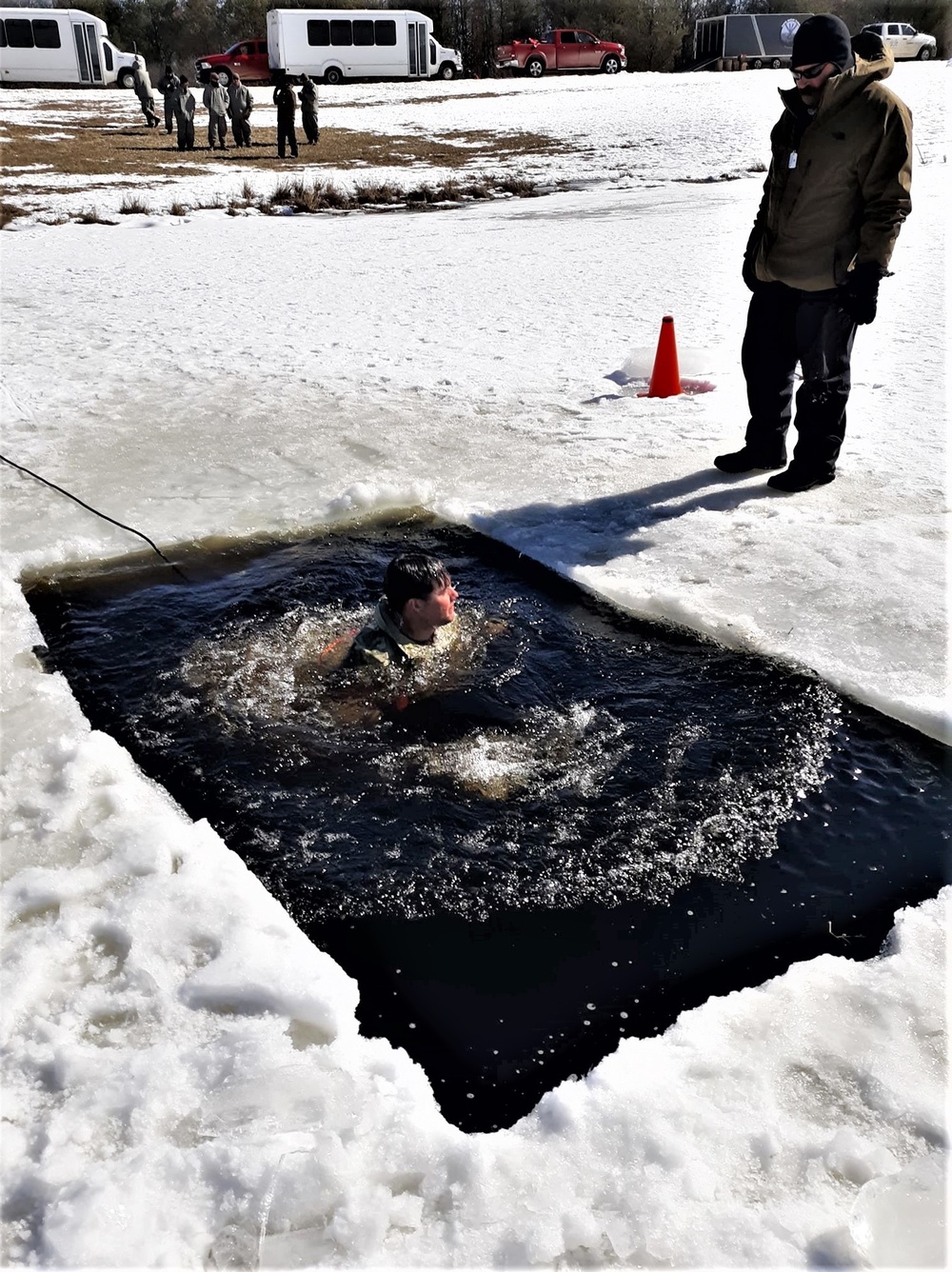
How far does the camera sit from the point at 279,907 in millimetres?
3008

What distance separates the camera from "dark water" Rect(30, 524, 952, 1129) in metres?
2.85

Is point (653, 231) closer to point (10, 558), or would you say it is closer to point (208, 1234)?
point (10, 558)

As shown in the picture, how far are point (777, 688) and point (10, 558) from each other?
12.2 feet

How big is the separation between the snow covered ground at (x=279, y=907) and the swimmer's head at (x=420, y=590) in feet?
3.22

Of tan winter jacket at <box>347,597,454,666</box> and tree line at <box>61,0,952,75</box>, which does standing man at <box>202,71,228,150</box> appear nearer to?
tan winter jacket at <box>347,597,454,666</box>

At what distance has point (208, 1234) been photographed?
2.10 metres

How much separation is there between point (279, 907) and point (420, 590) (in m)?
1.67

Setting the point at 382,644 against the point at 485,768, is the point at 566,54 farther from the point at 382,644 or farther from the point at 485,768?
the point at 485,768

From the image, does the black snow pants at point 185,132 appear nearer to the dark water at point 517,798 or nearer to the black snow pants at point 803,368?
the black snow pants at point 803,368

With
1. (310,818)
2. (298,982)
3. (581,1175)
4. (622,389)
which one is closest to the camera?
(581,1175)

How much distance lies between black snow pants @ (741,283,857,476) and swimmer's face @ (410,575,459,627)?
8.52ft

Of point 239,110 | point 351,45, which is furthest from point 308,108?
point 351,45

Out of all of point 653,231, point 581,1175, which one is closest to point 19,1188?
point 581,1175

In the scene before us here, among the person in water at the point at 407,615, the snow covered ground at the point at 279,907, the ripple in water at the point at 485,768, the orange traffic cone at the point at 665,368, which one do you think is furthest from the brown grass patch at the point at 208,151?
the ripple in water at the point at 485,768
